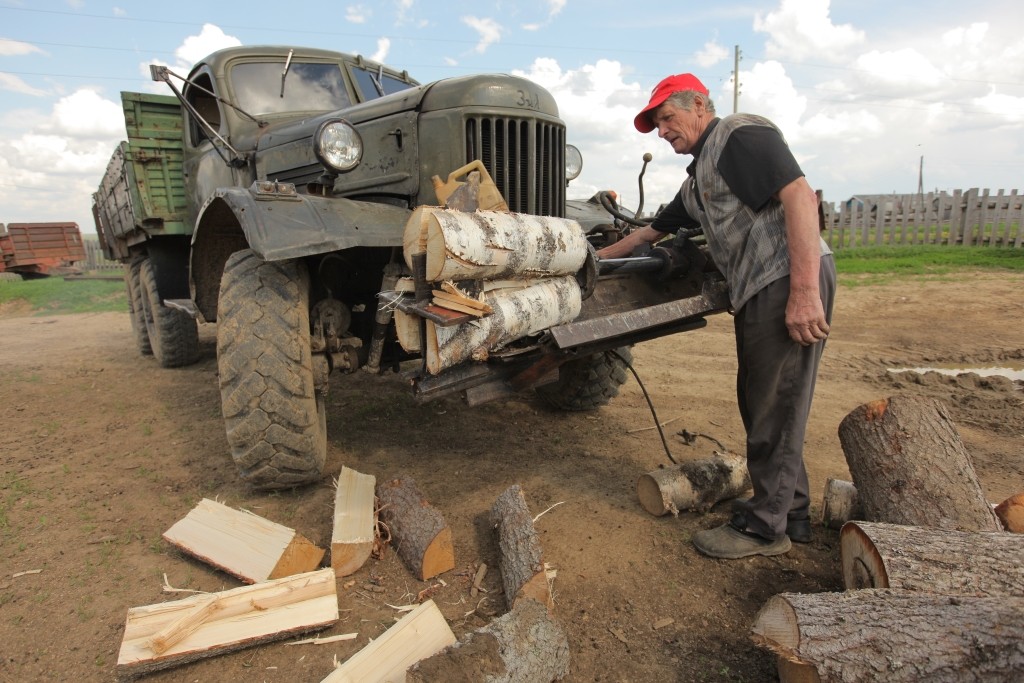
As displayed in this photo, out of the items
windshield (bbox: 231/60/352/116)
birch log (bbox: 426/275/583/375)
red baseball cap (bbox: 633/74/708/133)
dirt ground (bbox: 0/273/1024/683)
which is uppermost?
windshield (bbox: 231/60/352/116)

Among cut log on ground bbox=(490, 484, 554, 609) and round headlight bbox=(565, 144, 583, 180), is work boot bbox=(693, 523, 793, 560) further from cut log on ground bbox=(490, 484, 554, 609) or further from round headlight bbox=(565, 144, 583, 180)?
round headlight bbox=(565, 144, 583, 180)

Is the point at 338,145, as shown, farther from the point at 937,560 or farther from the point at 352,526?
the point at 937,560

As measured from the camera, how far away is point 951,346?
6566mm

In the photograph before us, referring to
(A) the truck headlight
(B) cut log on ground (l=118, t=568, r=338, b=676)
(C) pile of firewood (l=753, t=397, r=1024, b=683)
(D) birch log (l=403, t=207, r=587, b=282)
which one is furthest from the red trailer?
(C) pile of firewood (l=753, t=397, r=1024, b=683)

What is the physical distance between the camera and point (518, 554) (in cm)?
248

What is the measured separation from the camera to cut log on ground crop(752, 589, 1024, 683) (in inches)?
66.2

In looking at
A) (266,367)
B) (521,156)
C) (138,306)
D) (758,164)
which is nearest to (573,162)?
(521,156)

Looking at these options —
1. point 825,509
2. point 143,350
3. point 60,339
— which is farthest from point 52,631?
point 60,339

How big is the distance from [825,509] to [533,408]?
2.39 metres

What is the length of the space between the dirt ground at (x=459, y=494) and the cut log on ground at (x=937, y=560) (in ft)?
1.49

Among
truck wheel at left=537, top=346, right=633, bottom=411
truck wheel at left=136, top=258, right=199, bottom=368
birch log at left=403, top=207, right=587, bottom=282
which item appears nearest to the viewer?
birch log at left=403, top=207, right=587, bottom=282

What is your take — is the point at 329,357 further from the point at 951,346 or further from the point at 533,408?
the point at 951,346

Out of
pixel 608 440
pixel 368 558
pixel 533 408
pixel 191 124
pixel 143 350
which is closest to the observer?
pixel 368 558

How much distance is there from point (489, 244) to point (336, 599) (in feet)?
4.66
